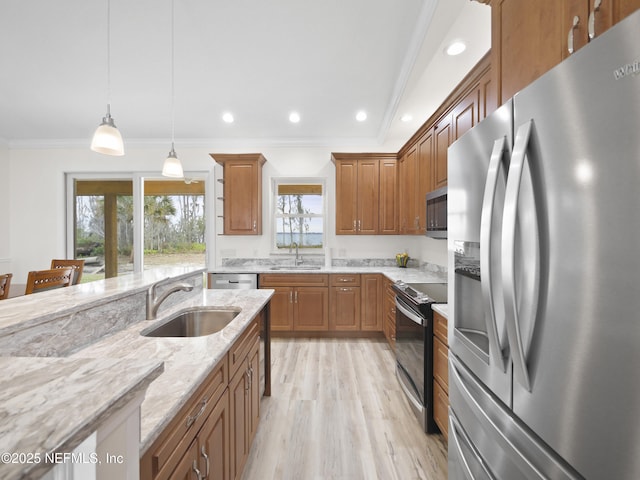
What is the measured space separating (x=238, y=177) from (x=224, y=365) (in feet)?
11.0

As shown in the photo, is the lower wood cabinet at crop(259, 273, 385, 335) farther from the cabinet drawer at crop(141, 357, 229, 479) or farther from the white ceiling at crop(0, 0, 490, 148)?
the cabinet drawer at crop(141, 357, 229, 479)

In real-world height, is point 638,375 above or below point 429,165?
below

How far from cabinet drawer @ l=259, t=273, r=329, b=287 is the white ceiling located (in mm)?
2032

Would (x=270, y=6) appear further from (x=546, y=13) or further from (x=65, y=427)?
(x=65, y=427)

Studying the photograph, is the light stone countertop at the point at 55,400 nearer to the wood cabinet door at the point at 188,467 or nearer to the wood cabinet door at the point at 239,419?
the wood cabinet door at the point at 188,467

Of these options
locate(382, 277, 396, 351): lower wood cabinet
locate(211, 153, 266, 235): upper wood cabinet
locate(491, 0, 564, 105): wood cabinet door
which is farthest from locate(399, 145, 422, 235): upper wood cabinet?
locate(211, 153, 266, 235): upper wood cabinet

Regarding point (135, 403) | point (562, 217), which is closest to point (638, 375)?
point (562, 217)

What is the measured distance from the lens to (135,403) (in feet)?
1.55

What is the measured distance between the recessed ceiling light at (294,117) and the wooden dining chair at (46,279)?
9.48 ft

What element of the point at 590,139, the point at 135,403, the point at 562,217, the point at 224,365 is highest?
the point at 590,139

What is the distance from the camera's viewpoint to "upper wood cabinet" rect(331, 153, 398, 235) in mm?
4078

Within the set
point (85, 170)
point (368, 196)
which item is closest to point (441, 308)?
point (368, 196)

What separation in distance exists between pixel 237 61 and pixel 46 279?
2655 millimetres

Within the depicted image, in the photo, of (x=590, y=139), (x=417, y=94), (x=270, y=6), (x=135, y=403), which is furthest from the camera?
(x=417, y=94)
